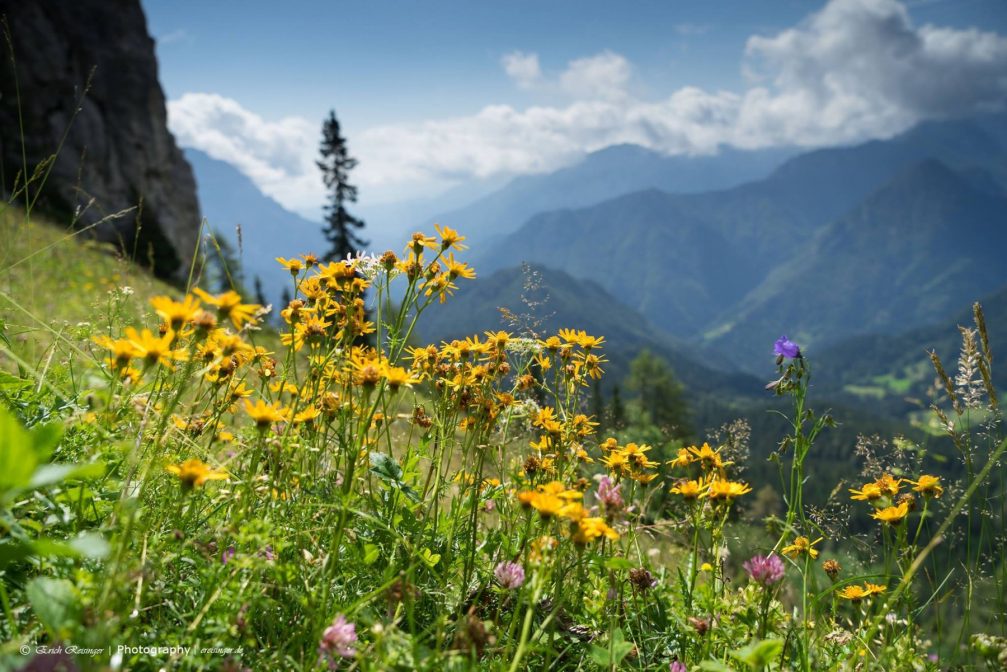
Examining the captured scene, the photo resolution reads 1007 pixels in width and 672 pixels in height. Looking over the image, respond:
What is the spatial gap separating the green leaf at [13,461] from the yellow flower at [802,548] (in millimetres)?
2358

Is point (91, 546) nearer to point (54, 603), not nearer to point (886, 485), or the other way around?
point (54, 603)

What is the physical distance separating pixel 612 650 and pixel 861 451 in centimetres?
208

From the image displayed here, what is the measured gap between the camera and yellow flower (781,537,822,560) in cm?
222

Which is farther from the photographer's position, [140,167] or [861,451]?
[140,167]

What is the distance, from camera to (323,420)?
2.21 m

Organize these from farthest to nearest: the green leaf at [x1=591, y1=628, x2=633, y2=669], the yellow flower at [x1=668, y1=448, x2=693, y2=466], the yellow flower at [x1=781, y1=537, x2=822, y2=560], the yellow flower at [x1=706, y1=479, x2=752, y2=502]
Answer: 1. the yellow flower at [x1=668, y1=448, x2=693, y2=466]
2. the yellow flower at [x1=781, y1=537, x2=822, y2=560]
3. the yellow flower at [x1=706, y1=479, x2=752, y2=502]
4. the green leaf at [x1=591, y1=628, x2=633, y2=669]

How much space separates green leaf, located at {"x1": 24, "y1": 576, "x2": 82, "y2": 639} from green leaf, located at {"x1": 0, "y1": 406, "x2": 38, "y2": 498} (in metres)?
0.34

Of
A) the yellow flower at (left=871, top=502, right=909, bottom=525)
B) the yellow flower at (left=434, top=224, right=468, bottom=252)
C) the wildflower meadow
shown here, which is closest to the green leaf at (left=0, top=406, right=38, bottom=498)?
the wildflower meadow

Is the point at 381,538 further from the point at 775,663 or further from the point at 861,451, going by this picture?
the point at 861,451

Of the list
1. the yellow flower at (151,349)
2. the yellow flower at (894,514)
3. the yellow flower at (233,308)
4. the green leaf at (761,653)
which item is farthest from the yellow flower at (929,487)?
the yellow flower at (151,349)

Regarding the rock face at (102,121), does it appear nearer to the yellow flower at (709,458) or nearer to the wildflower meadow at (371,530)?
the wildflower meadow at (371,530)

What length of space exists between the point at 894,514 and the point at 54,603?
2563mm

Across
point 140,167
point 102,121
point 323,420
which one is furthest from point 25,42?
point 323,420

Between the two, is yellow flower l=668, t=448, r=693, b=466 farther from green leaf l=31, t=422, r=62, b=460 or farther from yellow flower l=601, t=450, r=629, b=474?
green leaf l=31, t=422, r=62, b=460
